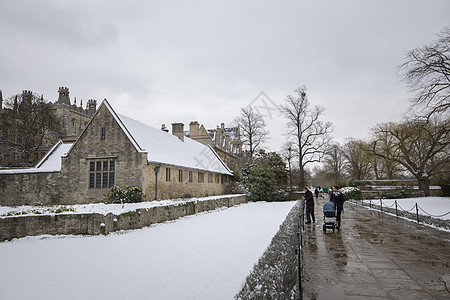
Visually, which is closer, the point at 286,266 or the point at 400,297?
the point at 400,297

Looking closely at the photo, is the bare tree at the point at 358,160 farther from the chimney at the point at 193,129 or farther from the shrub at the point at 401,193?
the chimney at the point at 193,129

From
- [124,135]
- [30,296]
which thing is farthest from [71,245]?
[124,135]

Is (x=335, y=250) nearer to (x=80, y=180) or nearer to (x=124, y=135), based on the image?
(x=124, y=135)

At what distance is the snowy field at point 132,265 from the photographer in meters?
5.65

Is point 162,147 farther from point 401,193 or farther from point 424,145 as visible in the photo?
point 401,193

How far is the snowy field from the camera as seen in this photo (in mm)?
5652

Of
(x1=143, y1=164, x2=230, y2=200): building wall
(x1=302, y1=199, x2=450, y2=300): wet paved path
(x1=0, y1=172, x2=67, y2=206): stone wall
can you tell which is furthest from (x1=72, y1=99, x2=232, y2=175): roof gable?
(x1=302, y1=199, x2=450, y2=300): wet paved path

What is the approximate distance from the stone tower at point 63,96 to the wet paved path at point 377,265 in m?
75.0

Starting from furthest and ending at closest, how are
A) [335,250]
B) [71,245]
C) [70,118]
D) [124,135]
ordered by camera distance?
[70,118] < [124,135] < [71,245] < [335,250]

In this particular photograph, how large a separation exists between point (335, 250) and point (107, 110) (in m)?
19.5

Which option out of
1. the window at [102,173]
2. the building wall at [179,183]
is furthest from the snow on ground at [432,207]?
the window at [102,173]

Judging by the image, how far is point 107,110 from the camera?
21.7m

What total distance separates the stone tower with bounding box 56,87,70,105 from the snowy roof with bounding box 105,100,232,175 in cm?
5141

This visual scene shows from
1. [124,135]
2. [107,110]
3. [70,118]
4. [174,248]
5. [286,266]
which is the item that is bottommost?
[174,248]
